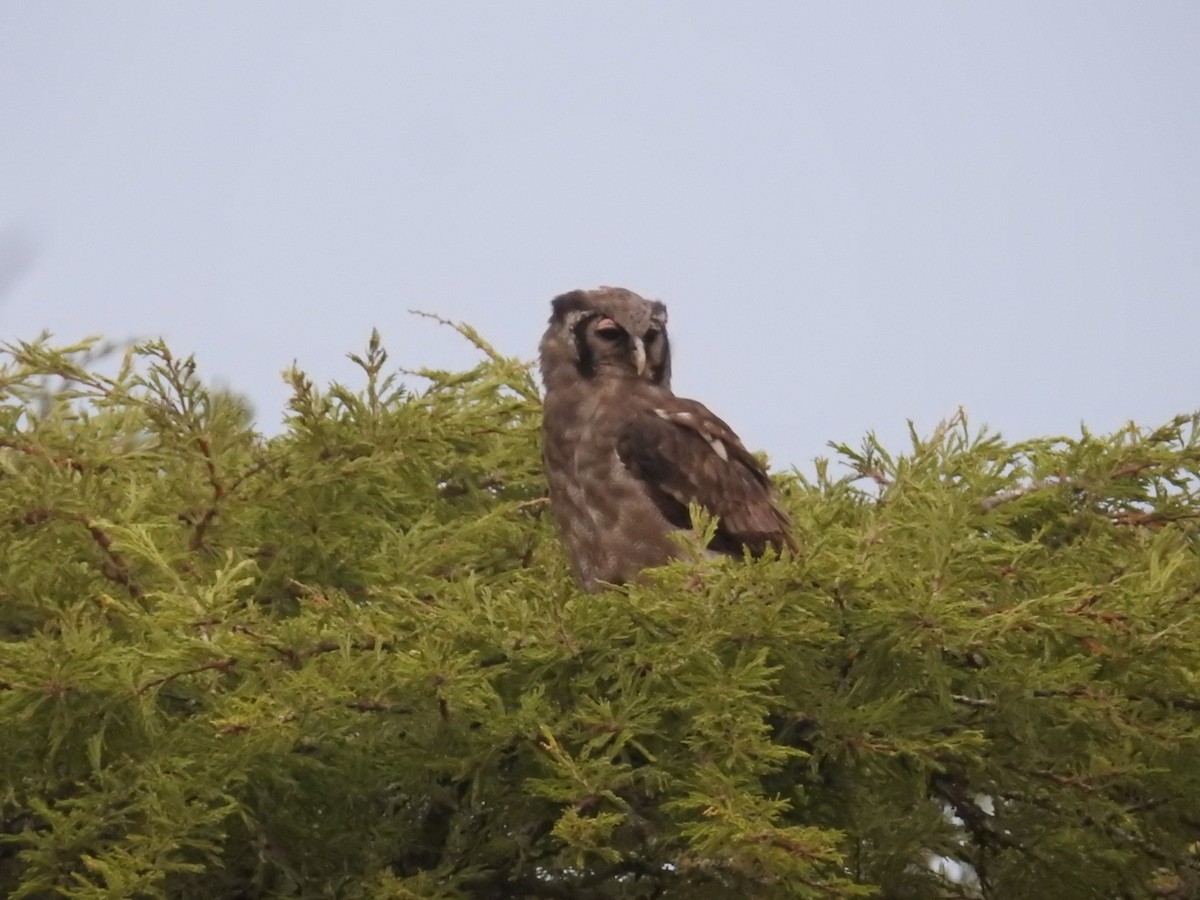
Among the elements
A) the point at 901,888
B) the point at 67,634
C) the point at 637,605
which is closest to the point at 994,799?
the point at 901,888

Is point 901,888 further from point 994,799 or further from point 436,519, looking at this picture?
point 436,519

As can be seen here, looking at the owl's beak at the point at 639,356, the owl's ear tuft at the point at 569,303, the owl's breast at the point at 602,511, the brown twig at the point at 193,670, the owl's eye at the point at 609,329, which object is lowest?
the brown twig at the point at 193,670

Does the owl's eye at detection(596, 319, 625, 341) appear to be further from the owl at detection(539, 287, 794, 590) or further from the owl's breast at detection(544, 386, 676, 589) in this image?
the owl's breast at detection(544, 386, 676, 589)

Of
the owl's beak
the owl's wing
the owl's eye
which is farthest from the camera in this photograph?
the owl's eye

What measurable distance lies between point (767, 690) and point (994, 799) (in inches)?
27.0

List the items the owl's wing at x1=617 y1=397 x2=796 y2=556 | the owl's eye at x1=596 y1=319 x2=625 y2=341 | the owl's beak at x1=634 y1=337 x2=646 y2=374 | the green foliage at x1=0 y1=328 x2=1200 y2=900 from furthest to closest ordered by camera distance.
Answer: the owl's eye at x1=596 y1=319 x2=625 y2=341 < the owl's beak at x1=634 y1=337 x2=646 y2=374 < the owl's wing at x1=617 y1=397 x2=796 y2=556 < the green foliage at x1=0 y1=328 x2=1200 y2=900

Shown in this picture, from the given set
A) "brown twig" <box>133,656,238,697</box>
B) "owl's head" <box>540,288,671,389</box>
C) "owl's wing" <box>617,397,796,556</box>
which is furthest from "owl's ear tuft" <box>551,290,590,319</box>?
"brown twig" <box>133,656,238,697</box>

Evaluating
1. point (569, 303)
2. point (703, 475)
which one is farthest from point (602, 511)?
point (569, 303)

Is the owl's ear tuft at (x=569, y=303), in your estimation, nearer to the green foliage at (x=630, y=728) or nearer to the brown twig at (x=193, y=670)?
the green foliage at (x=630, y=728)

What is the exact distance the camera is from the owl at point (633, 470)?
627cm

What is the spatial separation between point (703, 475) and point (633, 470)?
25cm

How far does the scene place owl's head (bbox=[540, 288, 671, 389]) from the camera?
22.2 ft

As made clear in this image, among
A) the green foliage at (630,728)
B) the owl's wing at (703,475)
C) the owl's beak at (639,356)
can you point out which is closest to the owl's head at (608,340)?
the owl's beak at (639,356)

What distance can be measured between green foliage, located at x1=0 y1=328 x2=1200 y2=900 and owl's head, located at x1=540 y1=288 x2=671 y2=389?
2161 millimetres
